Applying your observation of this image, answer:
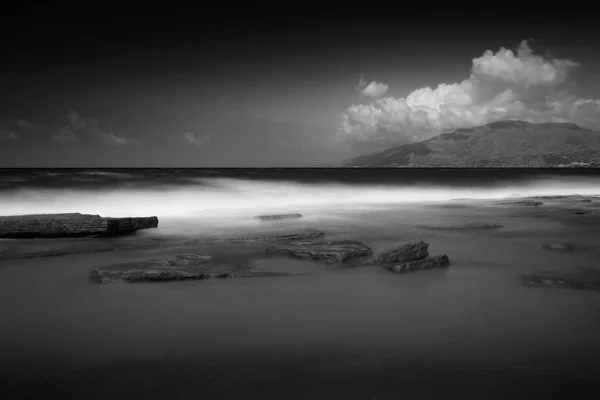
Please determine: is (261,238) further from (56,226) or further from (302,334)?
(302,334)

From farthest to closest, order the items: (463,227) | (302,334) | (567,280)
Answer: (463,227) < (567,280) < (302,334)

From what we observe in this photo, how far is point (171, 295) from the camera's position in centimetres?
632

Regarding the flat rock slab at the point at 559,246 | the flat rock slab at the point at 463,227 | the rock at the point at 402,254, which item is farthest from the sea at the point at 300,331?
the flat rock slab at the point at 463,227

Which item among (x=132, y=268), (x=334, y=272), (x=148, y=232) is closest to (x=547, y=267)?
(x=334, y=272)

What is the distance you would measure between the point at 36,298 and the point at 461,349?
219 inches

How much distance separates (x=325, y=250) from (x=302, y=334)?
13.2 feet

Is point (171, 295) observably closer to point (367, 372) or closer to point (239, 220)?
point (367, 372)

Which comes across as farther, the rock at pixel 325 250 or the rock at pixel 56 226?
the rock at pixel 56 226

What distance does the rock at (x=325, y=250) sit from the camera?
861cm

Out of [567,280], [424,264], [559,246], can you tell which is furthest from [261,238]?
[559,246]

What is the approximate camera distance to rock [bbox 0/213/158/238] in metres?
11.0

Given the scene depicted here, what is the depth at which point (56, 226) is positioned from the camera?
11125 mm

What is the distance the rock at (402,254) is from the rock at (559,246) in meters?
3.74

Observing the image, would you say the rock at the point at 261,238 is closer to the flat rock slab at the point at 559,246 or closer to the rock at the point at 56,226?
the rock at the point at 56,226
